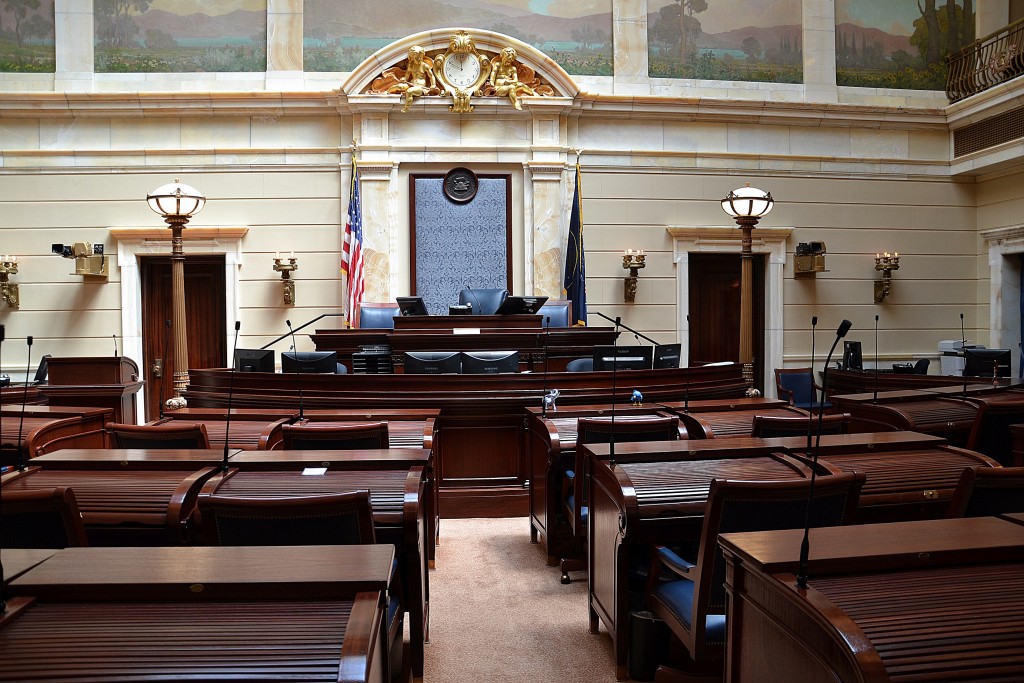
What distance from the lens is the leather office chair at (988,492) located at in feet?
6.94

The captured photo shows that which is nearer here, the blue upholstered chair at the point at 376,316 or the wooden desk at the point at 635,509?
the wooden desk at the point at 635,509

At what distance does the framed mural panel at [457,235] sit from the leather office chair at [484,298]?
883 millimetres

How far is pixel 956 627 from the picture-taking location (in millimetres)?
1358

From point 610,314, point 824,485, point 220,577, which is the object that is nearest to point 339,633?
point 220,577

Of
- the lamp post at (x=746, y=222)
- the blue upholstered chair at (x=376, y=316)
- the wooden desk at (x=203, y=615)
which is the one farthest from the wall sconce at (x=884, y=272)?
the wooden desk at (x=203, y=615)

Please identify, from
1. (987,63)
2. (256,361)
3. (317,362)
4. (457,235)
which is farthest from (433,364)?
(987,63)

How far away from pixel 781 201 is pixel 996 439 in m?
5.80

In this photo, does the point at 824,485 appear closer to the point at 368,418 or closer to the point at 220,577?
the point at 220,577

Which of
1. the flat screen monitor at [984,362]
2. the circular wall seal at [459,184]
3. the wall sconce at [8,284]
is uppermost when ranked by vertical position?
the circular wall seal at [459,184]

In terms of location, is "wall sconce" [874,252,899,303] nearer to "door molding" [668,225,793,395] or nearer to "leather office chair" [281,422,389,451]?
"door molding" [668,225,793,395]

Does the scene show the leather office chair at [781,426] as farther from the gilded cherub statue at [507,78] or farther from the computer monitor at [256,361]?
the gilded cherub statue at [507,78]

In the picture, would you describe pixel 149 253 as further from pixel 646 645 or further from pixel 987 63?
pixel 987 63

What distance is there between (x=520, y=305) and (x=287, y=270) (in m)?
3.28

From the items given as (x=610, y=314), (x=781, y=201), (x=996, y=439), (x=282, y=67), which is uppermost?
(x=282, y=67)
